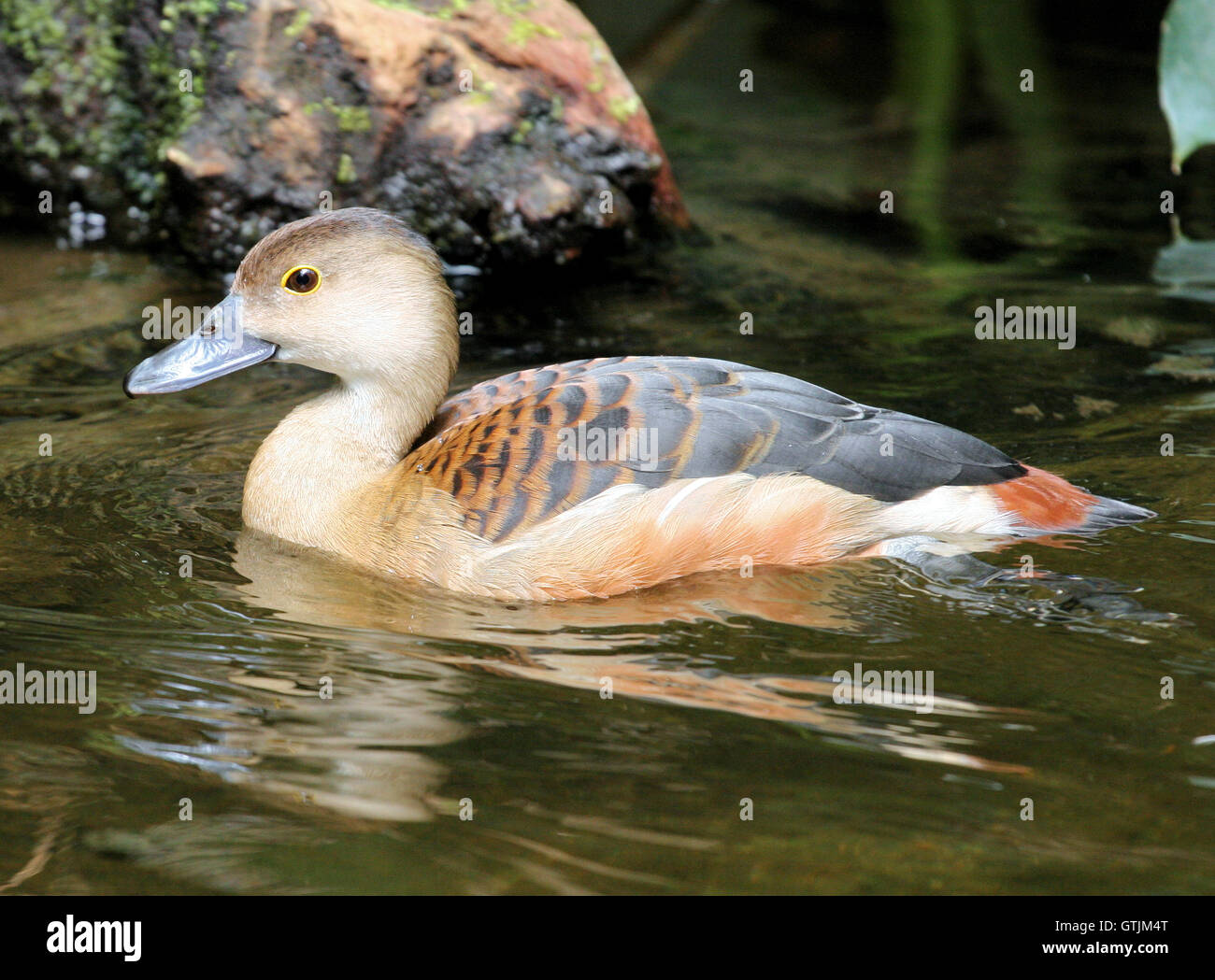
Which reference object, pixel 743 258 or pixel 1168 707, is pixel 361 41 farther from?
pixel 1168 707

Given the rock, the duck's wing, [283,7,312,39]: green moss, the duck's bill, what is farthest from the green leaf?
[283,7,312,39]: green moss

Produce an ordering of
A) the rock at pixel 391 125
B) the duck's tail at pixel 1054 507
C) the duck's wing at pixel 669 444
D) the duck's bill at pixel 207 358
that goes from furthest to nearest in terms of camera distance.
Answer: the rock at pixel 391 125 → the duck's bill at pixel 207 358 → the duck's tail at pixel 1054 507 → the duck's wing at pixel 669 444

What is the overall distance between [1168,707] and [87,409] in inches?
180

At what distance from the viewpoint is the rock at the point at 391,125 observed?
7.84m

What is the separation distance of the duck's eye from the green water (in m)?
0.92

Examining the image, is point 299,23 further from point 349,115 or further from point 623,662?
point 623,662

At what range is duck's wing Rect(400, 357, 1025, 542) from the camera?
471cm

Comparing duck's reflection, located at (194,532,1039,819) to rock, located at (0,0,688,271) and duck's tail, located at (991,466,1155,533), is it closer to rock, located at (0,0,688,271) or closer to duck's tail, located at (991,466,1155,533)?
duck's tail, located at (991,466,1155,533)

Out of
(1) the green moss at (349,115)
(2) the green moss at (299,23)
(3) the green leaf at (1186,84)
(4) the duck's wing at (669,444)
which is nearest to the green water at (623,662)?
(4) the duck's wing at (669,444)

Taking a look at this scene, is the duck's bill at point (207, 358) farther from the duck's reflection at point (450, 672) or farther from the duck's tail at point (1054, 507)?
the duck's tail at point (1054, 507)

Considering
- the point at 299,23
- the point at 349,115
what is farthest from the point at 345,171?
the point at 299,23

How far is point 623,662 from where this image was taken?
4293 millimetres

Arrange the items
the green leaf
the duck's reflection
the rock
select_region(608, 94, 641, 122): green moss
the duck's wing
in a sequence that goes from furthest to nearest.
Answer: select_region(608, 94, 641, 122): green moss
the rock
the green leaf
the duck's wing
the duck's reflection

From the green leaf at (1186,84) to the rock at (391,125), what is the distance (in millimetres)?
2795
